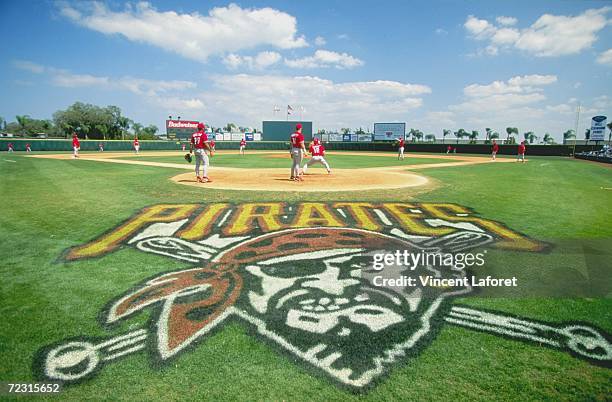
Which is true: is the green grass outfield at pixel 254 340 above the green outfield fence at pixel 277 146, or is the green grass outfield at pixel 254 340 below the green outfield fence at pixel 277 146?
below

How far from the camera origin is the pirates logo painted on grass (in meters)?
2.89

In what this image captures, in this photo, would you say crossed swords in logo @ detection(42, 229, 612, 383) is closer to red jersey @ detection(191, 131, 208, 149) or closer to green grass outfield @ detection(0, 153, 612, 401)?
green grass outfield @ detection(0, 153, 612, 401)

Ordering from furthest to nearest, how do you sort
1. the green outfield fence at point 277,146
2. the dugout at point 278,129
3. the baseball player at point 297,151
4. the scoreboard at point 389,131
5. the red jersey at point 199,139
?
the dugout at point 278,129 < the scoreboard at point 389,131 < the green outfield fence at point 277,146 < the baseball player at point 297,151 < the red jersey at point 199,139

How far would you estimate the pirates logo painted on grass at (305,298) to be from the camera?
2.89 m

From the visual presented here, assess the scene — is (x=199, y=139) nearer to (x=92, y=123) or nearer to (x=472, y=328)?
(x=472, y=328)

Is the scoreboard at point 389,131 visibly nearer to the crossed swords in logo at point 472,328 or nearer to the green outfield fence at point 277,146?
the green outfield fence at point 277,146

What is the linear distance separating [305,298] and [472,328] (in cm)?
181

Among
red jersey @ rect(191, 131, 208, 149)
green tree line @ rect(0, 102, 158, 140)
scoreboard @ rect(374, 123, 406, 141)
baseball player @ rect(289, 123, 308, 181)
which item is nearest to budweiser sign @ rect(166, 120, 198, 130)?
green tree line @ rect(0, 102, 158, 140)

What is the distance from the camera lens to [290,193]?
1009cm

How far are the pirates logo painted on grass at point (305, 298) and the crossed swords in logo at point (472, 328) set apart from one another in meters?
0.01

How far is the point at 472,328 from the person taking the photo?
3.22 m

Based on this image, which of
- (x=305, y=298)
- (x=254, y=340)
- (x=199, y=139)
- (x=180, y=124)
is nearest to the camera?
(x=254, y=340)

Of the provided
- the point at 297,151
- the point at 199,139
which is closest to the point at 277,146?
the point at 297,151

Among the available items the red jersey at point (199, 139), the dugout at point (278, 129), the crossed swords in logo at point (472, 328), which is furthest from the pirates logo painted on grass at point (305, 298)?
the dugout at point (278, 129)
